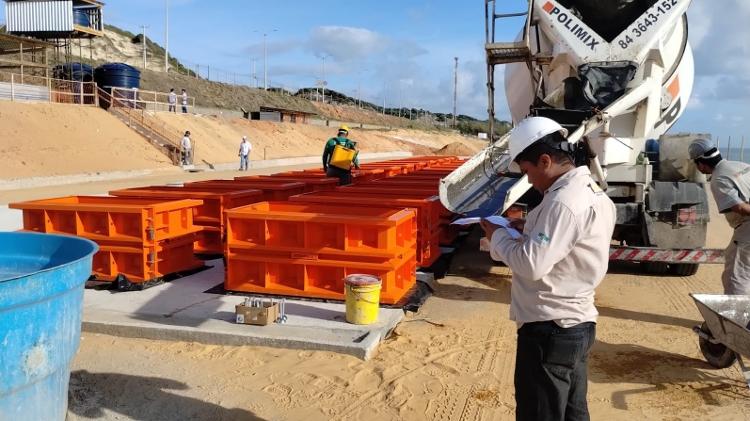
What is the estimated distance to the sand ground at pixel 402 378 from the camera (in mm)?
4062

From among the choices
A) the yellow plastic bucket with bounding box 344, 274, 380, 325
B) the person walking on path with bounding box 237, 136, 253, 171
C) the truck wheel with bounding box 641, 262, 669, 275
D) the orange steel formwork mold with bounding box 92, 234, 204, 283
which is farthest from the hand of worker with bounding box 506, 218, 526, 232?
the person walking on path with bounding box 237, 136, 253, 171

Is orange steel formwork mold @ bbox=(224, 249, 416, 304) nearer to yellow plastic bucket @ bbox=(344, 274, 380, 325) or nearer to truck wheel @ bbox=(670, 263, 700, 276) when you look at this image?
yellow plastic bucket @ bbox=(344, 274, 380, 325)

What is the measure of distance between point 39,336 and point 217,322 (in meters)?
2.62

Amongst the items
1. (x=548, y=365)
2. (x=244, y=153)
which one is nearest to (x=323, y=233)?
(x=548, y=365)

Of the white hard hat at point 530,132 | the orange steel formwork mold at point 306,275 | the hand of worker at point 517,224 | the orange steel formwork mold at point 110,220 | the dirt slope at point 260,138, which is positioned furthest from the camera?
the dirt slope at point 260,138

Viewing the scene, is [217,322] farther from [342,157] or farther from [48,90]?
[48,90]

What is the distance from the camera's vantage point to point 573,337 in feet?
8.62

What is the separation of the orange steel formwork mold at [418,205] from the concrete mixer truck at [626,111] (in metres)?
0.28

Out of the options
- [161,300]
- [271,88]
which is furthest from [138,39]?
[161,300]

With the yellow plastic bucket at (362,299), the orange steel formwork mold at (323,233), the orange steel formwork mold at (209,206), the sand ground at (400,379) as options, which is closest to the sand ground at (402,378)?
the sand ground at (400,379)

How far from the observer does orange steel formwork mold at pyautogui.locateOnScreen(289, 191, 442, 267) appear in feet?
23.7

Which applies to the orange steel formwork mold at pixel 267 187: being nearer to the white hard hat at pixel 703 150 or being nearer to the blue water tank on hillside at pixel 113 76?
the white hard hat at pixel 703 150

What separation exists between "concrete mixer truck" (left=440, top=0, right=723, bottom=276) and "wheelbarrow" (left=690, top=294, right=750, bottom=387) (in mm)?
2351

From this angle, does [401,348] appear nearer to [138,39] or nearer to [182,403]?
[182,403]
